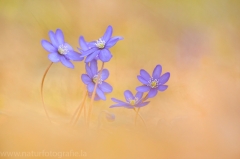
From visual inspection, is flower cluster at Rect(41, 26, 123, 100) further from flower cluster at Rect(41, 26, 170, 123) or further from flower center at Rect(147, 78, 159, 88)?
flower center at Rect(147, 78, 159, 88)

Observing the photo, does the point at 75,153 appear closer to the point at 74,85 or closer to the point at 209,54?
the point at 74,85

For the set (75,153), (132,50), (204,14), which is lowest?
(75,153)

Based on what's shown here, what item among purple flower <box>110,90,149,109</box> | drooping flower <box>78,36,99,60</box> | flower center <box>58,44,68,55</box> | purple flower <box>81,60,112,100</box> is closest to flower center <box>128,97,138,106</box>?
purple flower <box>110,90,149,109</box>

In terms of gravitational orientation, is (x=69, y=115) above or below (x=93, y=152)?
above

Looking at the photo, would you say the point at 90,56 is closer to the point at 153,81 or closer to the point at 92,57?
the point at 92,57

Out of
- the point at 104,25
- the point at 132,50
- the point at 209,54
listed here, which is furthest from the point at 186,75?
the point at 104,25

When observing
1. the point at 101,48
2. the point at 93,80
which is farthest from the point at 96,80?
the point at 101,48
